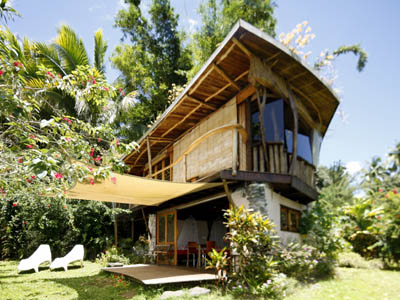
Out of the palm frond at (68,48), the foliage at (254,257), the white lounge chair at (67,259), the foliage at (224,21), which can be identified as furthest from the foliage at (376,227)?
the palm frond at (68,48)

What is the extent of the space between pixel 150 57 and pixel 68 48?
863cm

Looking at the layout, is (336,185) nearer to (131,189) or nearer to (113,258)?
(113,258)

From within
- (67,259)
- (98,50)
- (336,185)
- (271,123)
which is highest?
(98,50)

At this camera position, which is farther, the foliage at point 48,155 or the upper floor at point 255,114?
the upper floor at point 255,114

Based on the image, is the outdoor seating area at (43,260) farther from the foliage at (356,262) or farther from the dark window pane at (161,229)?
the foliage at (356,262)

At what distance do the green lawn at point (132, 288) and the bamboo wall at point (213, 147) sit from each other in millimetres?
3474

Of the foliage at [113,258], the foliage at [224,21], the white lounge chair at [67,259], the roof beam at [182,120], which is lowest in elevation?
the foliage at [113,258]

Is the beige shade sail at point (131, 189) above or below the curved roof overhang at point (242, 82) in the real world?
below

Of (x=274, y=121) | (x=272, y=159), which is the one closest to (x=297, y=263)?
(x=272, y=159)

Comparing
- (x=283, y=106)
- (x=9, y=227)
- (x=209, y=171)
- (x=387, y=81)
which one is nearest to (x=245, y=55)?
(x=283, y=106)

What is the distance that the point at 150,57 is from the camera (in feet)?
74.4

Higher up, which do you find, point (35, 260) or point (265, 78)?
point (265, 78)

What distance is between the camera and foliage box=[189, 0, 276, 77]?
65.9 feet

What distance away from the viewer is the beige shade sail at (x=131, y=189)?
21.2 ft
